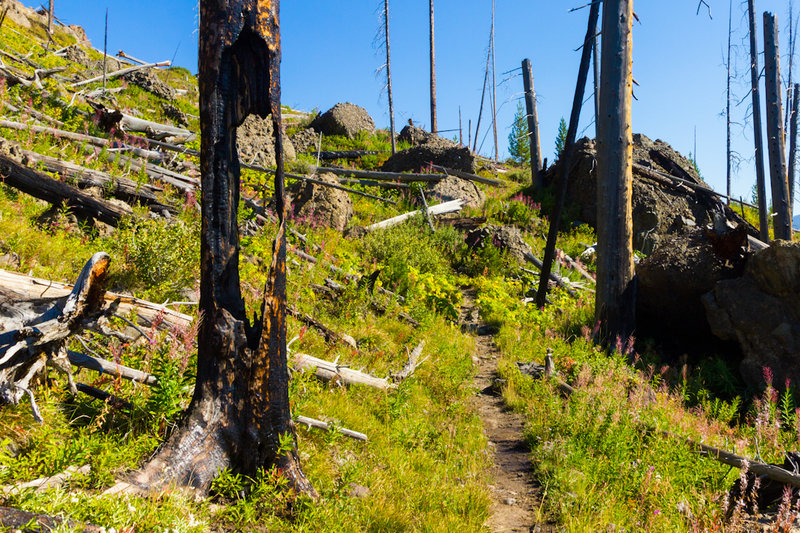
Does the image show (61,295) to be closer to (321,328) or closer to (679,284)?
(321,328)

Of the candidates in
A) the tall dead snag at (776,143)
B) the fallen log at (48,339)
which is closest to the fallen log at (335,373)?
the fallen log at (48,339)

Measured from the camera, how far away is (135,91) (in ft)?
61.7

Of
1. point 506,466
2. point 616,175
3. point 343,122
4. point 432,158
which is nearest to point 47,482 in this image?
point 506,466

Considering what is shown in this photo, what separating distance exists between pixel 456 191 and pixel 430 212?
7.96 feet

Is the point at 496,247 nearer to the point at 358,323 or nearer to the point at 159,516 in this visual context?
the point at 358,323

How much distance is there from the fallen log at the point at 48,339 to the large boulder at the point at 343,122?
22.6 metres

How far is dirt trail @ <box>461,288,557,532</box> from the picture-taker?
411 centimetres

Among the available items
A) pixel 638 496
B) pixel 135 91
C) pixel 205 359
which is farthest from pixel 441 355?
pixel 135 91

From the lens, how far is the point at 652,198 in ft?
53.0

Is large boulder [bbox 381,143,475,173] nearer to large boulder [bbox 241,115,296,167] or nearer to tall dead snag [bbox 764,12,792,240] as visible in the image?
large boulder [bbox 241,115,296,167]

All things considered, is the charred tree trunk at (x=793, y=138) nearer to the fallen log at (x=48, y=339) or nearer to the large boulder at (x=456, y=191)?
the large boulder at (x=456, y=191)

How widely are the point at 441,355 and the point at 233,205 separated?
5107 millimetres

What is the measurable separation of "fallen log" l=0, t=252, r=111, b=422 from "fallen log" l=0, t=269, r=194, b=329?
1.32 feet

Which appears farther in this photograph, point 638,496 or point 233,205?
point 638,496
